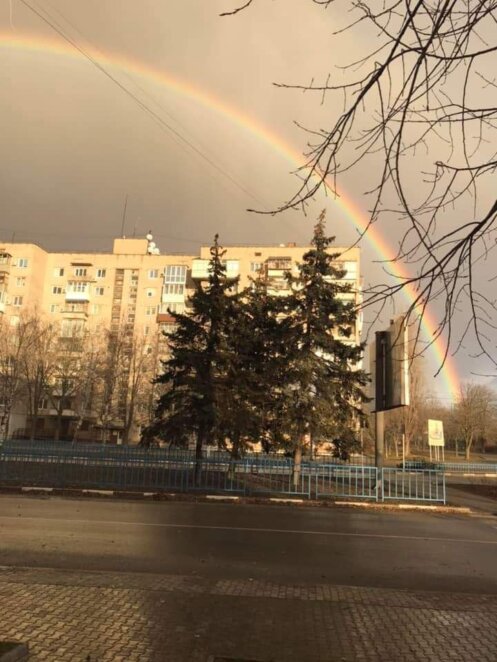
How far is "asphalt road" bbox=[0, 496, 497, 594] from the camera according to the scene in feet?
26.3

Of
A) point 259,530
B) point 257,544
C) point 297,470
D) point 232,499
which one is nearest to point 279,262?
point 297,470

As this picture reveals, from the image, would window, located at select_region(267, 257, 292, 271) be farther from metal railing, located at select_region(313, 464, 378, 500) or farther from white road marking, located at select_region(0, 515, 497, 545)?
white road marking, located at select_region(0, 515, 497, 545)

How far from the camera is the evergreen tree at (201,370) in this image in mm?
21781

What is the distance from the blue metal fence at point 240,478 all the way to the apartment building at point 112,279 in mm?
57392

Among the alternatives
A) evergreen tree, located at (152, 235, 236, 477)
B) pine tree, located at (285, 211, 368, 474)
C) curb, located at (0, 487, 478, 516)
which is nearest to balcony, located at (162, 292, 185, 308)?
pine tree, located at (285, 211, 368, 474)

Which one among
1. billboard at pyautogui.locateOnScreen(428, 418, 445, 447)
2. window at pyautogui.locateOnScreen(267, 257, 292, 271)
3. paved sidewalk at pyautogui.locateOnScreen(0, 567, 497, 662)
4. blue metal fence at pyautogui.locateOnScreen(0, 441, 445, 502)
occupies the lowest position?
paved sidewalk at pyautogui.locateOnScreen(0, 567, 497, 662)

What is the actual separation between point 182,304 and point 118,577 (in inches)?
2895

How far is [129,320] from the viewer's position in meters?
84.2

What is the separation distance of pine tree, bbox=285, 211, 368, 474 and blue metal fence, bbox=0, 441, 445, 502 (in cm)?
221

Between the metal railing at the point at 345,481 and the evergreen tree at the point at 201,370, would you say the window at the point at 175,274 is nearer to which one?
the evergreen tree at the point at 201,370

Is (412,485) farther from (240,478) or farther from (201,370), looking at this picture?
(201,370)

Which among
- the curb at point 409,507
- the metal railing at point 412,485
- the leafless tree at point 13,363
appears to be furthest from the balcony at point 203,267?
the curb at point 409,507

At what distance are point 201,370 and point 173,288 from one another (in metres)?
59.6

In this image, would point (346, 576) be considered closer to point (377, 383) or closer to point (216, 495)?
point (216, 495)
